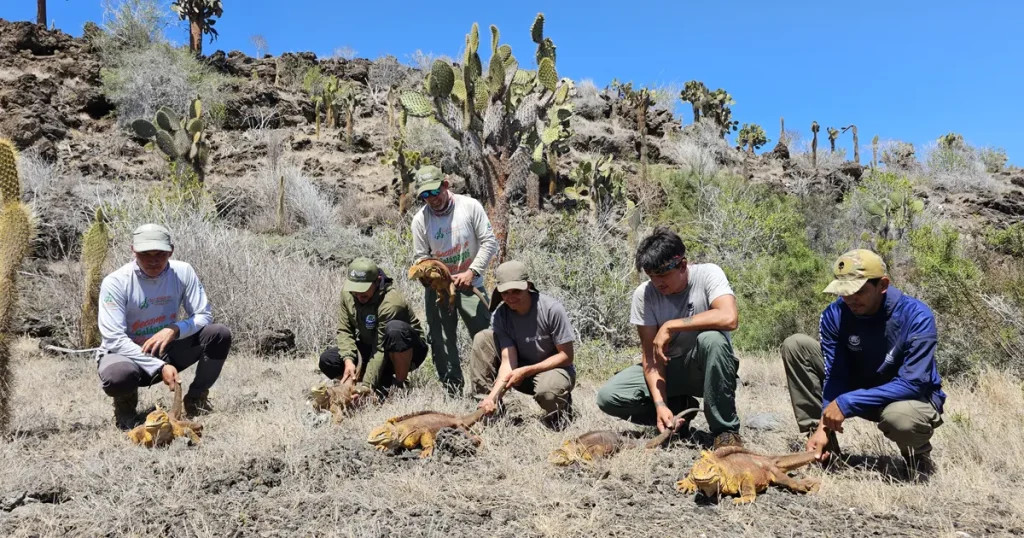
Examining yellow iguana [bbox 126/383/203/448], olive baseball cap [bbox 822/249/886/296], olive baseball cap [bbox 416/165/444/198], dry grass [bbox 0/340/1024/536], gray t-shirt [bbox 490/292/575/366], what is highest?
olive baseball cap [bbox 416/165/444/198]

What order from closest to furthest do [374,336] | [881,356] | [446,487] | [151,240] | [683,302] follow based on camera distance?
[446,487]
[881,356]
[683,302]
[151,240]
[374,336]

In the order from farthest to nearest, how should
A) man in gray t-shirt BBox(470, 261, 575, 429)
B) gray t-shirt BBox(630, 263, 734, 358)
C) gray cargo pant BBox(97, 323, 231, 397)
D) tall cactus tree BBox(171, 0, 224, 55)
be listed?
tall cactus tree BBox(171, 0, 224, 55), gray cargo pant BBox(97, 323, 231, 397), man in gray t-shirt BBox(470, 261, 575, 429), gray t-shirt BBox(630, 263, 734, 358)

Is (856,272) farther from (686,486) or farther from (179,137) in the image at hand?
(179,137)

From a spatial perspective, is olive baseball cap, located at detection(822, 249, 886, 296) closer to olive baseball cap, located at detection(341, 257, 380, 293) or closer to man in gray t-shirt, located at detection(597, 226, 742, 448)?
man in gray t-shirt, located at detection(597, 226, 742, 448)

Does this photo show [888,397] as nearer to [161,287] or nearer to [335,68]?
[161,287]

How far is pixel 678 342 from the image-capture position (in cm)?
420

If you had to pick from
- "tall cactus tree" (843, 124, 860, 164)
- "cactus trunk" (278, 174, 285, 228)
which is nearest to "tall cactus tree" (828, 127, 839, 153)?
"tall cactus tree" (843, 124, 860, 164)

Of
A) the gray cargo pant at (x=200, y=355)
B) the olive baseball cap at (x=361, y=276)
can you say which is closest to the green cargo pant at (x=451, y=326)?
the olive baseball cap at (x=361, y=276)

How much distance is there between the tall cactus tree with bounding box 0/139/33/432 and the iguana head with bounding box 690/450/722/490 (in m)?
4.28

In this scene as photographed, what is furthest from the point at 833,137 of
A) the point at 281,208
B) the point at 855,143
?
the point at 281,208

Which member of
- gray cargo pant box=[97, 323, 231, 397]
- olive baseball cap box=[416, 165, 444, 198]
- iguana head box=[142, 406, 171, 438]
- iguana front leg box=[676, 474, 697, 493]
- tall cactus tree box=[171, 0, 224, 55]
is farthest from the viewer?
tall cactus tree box=[171, 0, 224, 55]

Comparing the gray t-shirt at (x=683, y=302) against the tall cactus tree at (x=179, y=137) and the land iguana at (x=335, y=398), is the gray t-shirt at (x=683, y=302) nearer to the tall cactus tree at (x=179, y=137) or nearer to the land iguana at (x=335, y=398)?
the land iguana at (x=335, y=398)

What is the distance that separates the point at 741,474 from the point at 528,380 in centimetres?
181

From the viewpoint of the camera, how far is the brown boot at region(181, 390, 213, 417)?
5.33m
